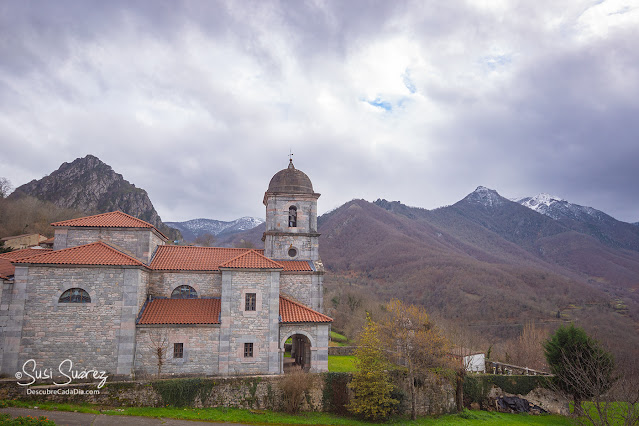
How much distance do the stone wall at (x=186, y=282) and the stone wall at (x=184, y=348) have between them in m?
2.60

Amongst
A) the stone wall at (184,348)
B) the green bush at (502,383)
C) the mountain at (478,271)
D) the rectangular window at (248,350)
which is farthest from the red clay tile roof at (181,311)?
the mountain at (478,271)

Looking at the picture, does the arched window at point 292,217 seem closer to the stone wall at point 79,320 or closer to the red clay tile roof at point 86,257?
the red clay tile roof at point 86,257

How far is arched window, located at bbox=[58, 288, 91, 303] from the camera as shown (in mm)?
19234

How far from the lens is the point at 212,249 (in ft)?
83.5

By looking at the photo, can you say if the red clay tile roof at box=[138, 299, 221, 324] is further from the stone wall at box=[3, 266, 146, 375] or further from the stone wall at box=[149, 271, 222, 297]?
the stone wall at box=[3, 266, 146, 375]

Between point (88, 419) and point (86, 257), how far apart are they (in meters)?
8.25

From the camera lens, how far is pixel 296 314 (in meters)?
22.1

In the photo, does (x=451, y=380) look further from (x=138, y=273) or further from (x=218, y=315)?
(x=138, y=273)

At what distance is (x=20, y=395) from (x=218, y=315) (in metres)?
8.87

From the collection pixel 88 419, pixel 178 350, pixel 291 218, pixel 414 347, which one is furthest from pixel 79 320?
pixel 414 347

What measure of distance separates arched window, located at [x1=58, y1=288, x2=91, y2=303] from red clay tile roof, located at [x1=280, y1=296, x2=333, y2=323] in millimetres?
10085

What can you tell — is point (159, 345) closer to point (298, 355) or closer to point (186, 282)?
point (186, 282)

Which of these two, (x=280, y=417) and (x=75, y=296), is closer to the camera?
(x=280, y=417)

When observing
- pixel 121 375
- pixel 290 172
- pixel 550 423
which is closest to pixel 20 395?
pixel 121 375
